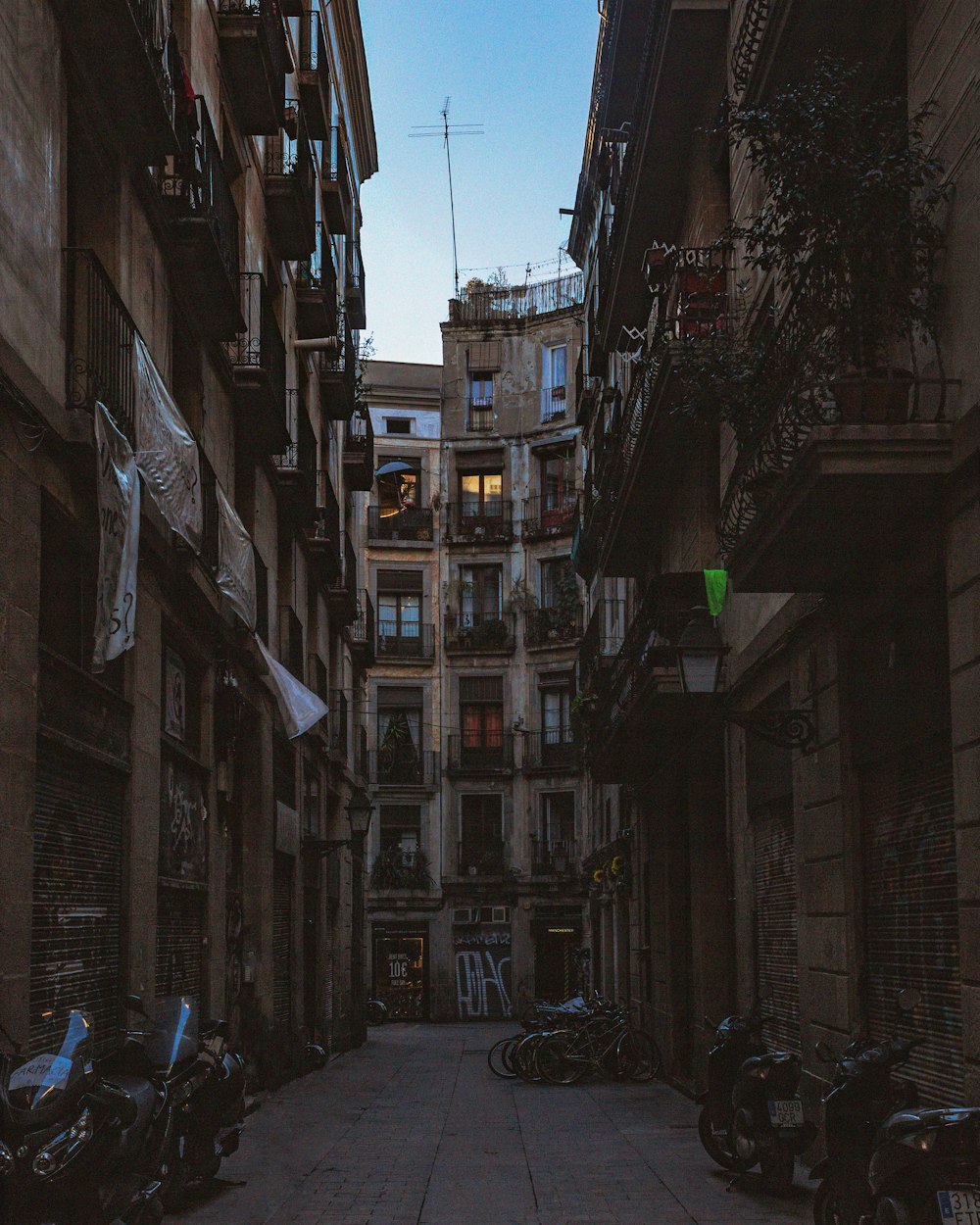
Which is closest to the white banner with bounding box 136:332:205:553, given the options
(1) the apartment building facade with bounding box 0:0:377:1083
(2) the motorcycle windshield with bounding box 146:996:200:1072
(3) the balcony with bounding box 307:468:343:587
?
(1) the apartment building facade with bounding box 0:0:377:1083

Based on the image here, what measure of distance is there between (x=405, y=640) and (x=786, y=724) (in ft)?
119

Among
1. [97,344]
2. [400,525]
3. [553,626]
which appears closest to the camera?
[97,344]

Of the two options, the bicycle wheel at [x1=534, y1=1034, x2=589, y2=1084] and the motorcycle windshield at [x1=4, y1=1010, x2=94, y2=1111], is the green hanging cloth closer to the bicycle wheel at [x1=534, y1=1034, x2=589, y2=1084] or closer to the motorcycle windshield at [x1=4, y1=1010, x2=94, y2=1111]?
the bicycle wheel at [x1=534, y1=1034, x2=589, y2=1084]

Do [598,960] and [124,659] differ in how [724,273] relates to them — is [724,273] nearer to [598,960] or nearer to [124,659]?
[124,659]

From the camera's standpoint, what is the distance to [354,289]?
31547 millimetres

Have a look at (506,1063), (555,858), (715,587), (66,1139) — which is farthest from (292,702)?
(555,858)

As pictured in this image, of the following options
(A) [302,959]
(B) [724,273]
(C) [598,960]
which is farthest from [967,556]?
(C) [598,960]

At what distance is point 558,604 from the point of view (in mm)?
46469

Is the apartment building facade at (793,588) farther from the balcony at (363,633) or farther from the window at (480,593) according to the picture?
the window at (480,593)

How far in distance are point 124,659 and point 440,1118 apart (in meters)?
6.94

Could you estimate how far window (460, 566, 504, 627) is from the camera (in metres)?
47.9

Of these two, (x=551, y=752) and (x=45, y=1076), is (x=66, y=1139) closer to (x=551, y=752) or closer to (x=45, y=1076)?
(x=45, y=1076)

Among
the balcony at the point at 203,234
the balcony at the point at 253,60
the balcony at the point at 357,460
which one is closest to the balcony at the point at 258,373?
the balcony at the point at 203,234

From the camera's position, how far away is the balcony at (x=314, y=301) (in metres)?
23.4
